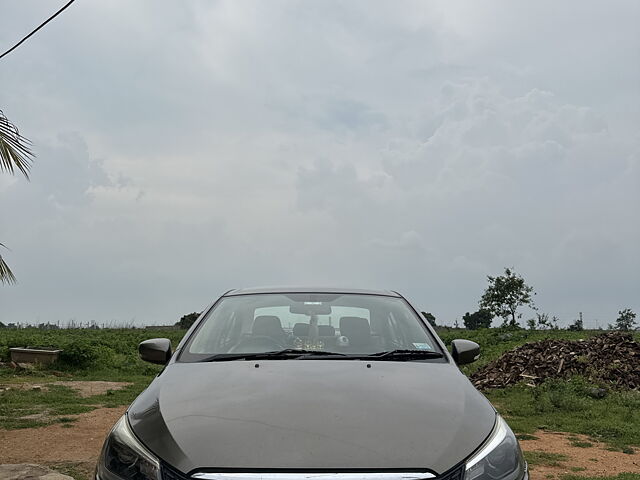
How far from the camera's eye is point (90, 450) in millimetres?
6953

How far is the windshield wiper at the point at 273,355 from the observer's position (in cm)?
334

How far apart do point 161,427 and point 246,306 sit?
1.66 m

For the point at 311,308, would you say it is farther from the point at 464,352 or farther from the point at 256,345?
the point at 464,352

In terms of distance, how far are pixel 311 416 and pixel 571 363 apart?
12.2 m

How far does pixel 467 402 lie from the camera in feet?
9.20

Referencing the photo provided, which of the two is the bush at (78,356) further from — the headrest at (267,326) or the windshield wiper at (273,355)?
the windshield wiper at (273,355)

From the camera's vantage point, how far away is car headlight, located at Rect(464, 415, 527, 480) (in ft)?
7.74

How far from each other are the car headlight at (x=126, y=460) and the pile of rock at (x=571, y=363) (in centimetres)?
1143

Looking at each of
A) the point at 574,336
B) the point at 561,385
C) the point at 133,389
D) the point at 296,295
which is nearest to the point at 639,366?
the point at 561,385

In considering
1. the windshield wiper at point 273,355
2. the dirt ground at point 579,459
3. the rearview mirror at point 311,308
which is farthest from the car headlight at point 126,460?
the dirt ground at point 579,459

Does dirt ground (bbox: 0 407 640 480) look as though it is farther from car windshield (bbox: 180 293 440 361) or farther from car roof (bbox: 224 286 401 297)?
car windshield (bbox: 180 293 440 361)

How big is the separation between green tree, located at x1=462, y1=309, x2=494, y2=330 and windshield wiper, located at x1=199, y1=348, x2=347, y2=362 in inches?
1627

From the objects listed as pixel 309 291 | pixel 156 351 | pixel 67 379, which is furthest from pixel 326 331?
pixel 67 379

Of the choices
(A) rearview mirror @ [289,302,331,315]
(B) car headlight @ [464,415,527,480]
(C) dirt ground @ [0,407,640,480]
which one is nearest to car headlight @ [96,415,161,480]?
(B) car headlight @ [464,415,527,480]
